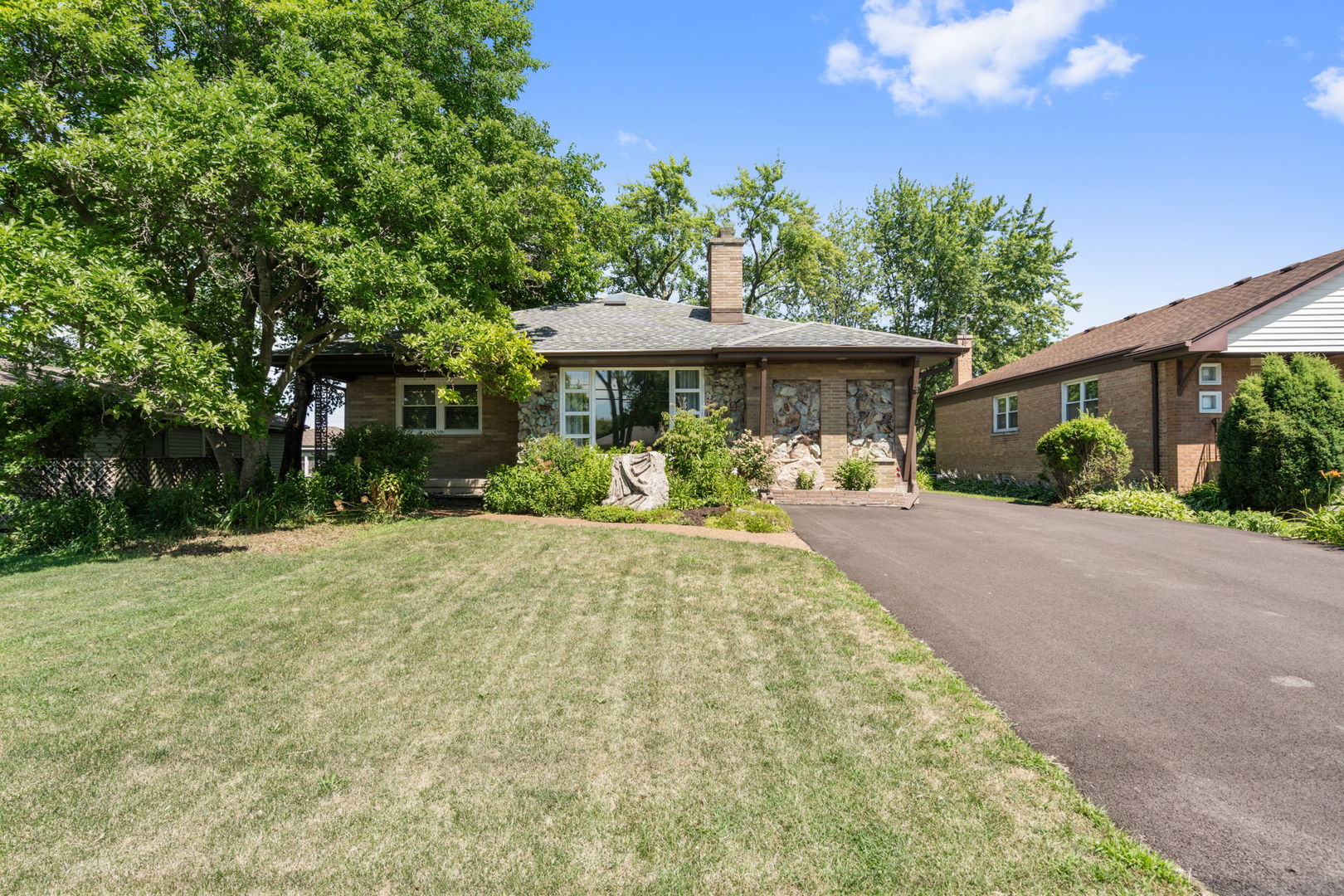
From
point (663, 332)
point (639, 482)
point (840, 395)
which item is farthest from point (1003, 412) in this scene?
point (639, 482)

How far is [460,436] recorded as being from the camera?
47.0 ft

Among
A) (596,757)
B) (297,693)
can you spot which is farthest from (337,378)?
(596,757)

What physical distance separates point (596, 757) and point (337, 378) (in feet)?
46.4

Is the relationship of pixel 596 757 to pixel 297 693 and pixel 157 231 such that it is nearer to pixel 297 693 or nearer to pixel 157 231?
pixel 297 693

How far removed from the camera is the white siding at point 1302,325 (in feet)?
44.1

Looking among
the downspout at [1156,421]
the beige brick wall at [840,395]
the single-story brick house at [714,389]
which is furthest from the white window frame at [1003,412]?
the beige brick wall at [840,395]

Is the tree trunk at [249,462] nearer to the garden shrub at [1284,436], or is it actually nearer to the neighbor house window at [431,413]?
the neighbor house window at [431,413]

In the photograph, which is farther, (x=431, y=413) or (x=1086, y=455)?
(x=431, y=413)

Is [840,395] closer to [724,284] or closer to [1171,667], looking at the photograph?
[724,284]

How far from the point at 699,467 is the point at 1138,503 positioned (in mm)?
8729

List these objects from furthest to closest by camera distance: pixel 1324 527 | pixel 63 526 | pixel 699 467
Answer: pixel 699 467 < pixel 63 526 < pixel 1324 527

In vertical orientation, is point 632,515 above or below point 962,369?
below

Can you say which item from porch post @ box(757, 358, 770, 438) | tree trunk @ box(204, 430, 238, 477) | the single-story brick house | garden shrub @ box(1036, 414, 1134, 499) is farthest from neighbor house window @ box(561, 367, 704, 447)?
garden shrub @ box(1036, 414, 1134, 499)

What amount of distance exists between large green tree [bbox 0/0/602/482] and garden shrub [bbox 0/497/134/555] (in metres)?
1.91
